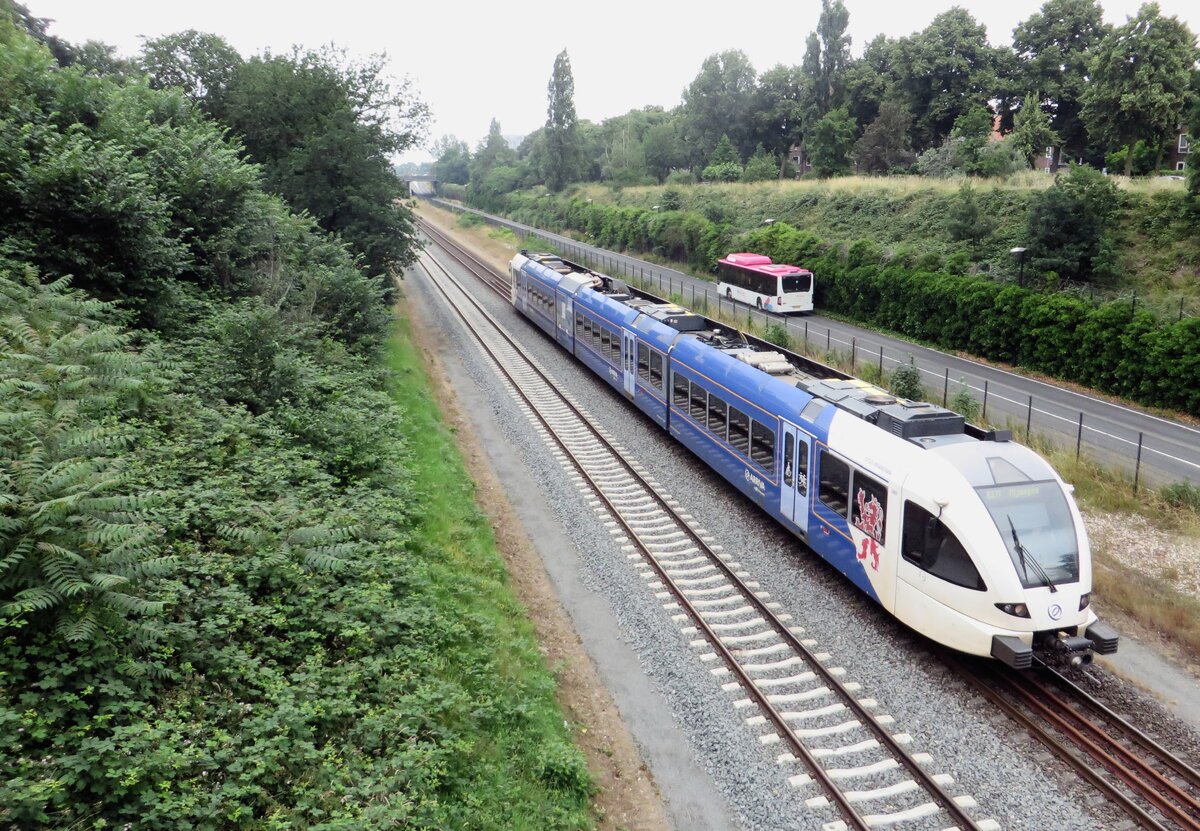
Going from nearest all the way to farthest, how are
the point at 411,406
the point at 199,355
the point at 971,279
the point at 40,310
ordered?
the point at 40,310, the point at 199,355, the point at 411,406, the point at 971,279

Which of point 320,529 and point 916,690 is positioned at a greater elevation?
point 320,529

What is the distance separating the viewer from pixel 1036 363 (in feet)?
100

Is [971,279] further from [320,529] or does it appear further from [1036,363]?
[320,529]

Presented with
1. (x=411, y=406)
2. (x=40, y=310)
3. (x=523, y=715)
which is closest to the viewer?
(x=523, y=715)

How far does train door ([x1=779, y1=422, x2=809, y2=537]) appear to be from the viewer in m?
13.6

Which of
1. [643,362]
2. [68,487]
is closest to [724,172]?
[643,362]

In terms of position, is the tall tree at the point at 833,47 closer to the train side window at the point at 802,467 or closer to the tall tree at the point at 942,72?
the tall tree at the point at 942,72

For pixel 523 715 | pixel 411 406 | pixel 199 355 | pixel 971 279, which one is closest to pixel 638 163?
pixel 971 279

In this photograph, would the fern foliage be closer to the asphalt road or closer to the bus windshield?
the asphalt road

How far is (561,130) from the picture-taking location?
95.7 meters

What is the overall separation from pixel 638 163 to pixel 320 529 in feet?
301

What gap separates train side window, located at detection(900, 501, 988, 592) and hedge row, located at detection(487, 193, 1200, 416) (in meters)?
19.6

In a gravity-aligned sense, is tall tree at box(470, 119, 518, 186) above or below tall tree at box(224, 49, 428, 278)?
above

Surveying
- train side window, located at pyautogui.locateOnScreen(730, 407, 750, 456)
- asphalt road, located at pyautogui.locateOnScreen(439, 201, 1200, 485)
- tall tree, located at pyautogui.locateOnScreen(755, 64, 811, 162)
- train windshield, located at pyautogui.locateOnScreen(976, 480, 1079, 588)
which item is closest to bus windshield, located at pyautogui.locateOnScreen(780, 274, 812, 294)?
asphalt road, located at pyautogui.locateOnScreen(439, 201, 1200, 485)
